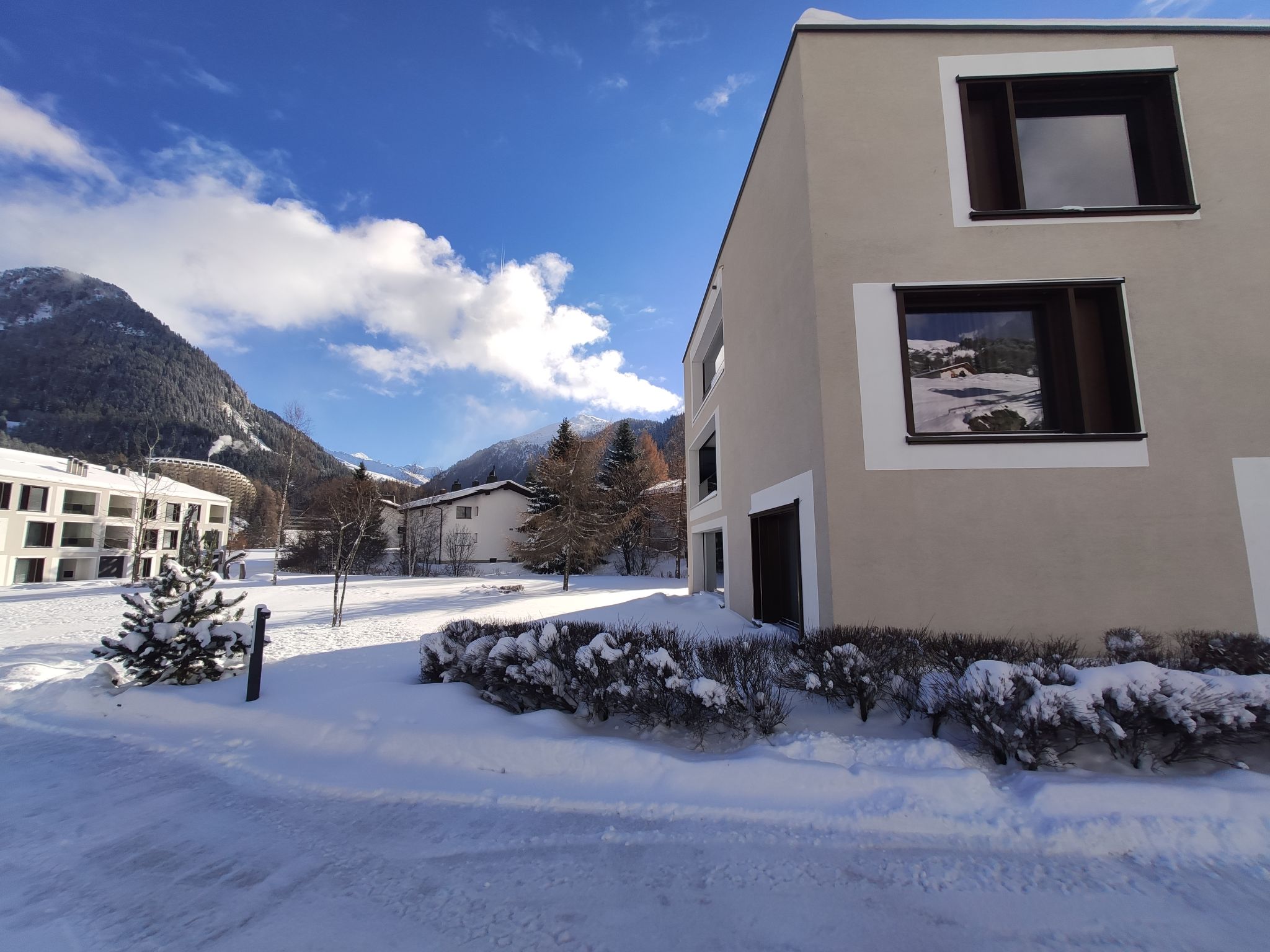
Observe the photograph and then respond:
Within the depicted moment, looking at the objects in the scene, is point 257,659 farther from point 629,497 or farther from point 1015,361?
point 629,497

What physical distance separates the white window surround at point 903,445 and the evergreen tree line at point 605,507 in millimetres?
18683

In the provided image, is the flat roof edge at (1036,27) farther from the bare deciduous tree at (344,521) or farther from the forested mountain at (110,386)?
the forested mountain at (110,386)

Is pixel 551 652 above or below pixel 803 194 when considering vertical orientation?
below

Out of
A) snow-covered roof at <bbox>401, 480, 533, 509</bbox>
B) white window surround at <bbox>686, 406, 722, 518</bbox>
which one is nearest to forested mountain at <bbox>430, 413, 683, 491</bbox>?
snow-covered roof at <bbox>401, 480, 533, 509</bbox>

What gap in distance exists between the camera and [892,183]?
23.0 feet

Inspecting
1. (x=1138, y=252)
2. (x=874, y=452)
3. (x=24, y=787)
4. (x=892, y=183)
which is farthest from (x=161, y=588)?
(x=1138, y=252)

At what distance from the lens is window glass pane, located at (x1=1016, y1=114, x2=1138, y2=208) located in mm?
7199

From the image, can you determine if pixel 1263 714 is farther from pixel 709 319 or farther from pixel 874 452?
pixel 709 319

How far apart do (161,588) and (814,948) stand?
703 centimetres

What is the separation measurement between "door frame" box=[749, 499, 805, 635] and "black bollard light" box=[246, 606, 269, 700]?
248 inches

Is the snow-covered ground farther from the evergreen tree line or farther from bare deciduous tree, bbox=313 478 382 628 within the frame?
the evergreen tree line

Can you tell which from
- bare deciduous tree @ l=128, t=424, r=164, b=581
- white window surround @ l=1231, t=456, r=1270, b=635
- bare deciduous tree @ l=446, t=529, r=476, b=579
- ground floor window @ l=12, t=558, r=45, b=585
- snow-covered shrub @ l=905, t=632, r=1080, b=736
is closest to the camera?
snow-covered shrub @ l=905, t=632, r=1080, b=736

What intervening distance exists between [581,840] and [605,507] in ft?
84.3

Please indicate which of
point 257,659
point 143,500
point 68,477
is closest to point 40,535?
point 68,477
